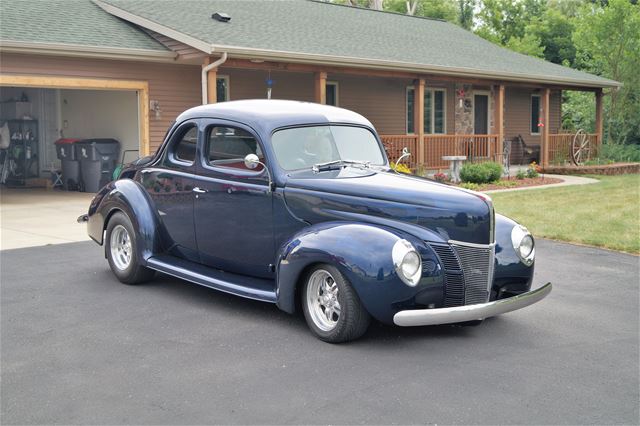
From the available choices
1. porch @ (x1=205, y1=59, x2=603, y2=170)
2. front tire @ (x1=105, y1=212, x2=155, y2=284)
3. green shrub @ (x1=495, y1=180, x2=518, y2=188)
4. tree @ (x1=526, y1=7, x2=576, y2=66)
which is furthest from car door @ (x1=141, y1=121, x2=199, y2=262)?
tree @ (x1=526, y1=7, x2=576, y2=66)

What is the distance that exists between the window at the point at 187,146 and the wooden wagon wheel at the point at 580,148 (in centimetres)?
1984

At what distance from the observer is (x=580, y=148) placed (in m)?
25.1

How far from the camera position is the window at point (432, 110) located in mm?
24484

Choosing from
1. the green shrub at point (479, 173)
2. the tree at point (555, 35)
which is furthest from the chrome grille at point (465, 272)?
the tree at point (555, 35)

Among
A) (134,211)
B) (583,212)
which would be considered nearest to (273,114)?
(134,211)

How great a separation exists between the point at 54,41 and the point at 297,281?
35.8ft

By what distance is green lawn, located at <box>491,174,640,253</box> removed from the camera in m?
10.8

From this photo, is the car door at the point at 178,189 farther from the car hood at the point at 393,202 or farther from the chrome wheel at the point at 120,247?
the car hood at the point at 393,202

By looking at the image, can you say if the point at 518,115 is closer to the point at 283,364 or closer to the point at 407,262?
the point at 407,262

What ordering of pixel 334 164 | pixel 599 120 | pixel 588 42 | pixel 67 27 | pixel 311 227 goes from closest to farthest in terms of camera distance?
pixel 311 227
pixel 334 164
pixel 67 27
pixel 599 120
pixel 588 42

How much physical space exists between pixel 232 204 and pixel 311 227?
0.96 meters

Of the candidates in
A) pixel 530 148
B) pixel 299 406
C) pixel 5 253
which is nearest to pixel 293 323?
pixel 299 406

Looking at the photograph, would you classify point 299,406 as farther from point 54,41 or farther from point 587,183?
point 587,183

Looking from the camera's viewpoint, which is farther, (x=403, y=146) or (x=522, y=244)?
(x=403, y=146)
